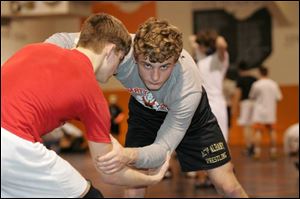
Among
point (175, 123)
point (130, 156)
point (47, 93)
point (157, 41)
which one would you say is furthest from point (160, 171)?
point (47, 93)

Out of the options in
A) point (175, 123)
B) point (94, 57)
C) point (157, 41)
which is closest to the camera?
point (94, 57)

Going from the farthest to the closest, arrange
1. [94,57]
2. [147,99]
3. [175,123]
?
[147,99]
[175,123]
[94,57]

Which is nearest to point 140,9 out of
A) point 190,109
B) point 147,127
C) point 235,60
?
point 147,127

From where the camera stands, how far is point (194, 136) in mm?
3416

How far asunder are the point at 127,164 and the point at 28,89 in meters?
0.57

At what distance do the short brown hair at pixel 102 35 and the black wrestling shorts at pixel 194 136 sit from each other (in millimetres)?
1096

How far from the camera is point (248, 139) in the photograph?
9344 millimetres

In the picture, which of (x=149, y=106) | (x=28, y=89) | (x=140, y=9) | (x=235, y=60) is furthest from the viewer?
(x=235, y=60)

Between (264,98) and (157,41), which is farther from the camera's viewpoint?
(264,98)

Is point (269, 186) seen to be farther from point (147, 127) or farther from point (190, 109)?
point (190, 109)

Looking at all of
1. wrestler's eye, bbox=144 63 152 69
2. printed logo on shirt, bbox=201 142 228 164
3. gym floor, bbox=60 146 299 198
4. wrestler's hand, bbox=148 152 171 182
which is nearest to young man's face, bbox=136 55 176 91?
wrestler's eye, bbox=144 63 152 69

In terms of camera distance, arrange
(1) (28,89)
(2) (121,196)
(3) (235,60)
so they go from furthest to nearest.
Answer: (3) (235,60) → (2) (121,196) → (1) (28,89)

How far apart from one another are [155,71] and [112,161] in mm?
549

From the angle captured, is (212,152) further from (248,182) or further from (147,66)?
(248,182)
